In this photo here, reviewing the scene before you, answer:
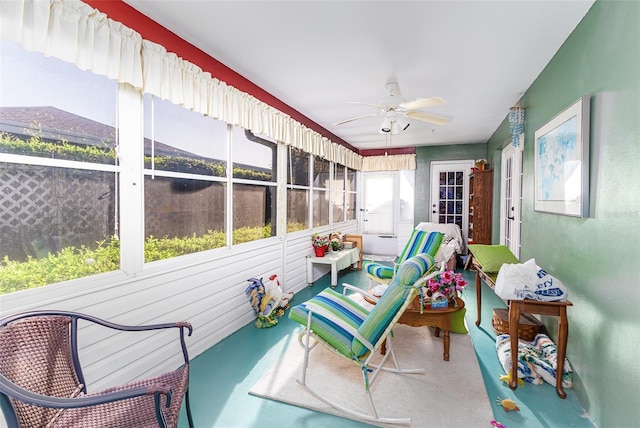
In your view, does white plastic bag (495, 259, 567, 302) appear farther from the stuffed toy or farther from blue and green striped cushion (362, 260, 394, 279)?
the stuffed toy

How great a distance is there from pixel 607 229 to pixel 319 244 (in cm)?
331

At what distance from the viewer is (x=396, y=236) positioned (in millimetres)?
7016

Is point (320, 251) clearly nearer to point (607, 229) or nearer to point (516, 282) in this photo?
point (516, 282)

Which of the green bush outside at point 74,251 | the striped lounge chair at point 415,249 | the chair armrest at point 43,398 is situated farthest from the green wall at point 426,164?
the chair armrest at point 43,398

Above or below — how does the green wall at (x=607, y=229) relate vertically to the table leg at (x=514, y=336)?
above

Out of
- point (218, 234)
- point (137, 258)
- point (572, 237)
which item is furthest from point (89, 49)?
point (572, 237)

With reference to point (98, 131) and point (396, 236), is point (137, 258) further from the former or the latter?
point (396, 236)

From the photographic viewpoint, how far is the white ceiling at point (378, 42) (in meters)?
1.98

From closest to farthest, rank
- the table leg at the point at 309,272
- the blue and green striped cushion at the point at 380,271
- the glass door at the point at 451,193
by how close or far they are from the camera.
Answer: the blue and green striped cushion at the point at 380,271 → the table leg at the point at 309,272 → the glass door at the point at 451,193

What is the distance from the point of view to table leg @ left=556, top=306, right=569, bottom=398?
76.9 inches

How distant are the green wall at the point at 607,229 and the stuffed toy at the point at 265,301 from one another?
2473mm

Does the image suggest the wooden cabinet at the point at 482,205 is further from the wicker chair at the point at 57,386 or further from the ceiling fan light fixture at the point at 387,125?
the wicker chair at the point at 57,386

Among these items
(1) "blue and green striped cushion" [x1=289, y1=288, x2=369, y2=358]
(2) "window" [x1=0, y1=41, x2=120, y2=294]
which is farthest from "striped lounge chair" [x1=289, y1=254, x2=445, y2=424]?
(2) "window" [x1=0, y1=41, x2=120, y2=294]

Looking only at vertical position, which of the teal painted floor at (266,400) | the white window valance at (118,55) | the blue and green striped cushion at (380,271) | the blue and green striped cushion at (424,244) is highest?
the white window valance at (118,55)
